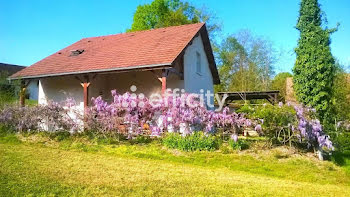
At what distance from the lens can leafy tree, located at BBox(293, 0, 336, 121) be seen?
937 cm

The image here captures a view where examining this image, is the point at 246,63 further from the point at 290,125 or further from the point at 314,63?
the point at 290,125

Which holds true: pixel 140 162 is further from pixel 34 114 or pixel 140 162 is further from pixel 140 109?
pixel 34 114

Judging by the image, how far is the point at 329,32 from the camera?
959cm

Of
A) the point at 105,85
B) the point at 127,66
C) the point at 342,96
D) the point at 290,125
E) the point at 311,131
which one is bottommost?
the point at 311,131

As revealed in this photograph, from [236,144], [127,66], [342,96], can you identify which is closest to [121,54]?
[127,66]

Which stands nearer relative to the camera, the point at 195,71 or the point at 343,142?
the point at 343,142

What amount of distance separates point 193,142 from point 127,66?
4817 millimetres

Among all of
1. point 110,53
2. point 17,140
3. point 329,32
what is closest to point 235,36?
point 110,53

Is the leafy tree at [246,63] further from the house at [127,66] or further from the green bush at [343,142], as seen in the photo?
the green bush at [343,142]

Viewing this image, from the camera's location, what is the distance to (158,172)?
6.80 metres

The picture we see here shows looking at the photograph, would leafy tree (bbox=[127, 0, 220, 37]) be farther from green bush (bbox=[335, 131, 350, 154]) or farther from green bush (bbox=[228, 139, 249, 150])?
green bush (bbox=[228, 139, 249, 150])

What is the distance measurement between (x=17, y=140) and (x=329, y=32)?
11953 millimetres

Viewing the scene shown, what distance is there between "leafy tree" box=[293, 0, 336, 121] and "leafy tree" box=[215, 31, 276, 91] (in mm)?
21329

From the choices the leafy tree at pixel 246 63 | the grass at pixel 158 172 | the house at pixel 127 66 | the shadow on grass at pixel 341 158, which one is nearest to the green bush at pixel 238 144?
the grass at pixel 158 172
